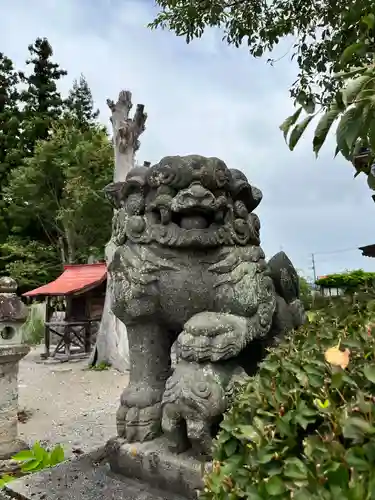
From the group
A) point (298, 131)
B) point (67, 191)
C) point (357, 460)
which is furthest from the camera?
point (67, 191)

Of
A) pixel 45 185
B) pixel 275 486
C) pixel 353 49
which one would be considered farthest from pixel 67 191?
pixel 275 486

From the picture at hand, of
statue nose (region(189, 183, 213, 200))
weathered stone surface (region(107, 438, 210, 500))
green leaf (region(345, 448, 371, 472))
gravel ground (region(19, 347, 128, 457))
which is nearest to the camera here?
green leaf (region(345, 448, 371, 472))

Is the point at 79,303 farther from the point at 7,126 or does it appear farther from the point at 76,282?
the point at 7,126

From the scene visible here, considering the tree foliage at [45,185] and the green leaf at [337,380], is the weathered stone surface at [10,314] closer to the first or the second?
the green leaf at [337,380]

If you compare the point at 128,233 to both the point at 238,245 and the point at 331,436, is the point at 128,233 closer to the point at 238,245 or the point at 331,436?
the point at 238,245

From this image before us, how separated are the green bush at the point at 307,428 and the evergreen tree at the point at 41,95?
748 inches

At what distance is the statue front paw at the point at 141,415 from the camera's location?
188 cm

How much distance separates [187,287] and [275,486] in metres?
1.03

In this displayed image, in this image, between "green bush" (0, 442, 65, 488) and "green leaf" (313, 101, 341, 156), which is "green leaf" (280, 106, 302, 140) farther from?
"green bush" (0, 442, 65, 488)

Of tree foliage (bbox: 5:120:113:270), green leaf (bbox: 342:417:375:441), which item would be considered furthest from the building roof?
green leaf (bbox: 342:417:375:441)

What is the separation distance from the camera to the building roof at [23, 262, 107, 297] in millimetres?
9977

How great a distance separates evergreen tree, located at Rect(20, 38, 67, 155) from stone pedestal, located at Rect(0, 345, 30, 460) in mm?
16344

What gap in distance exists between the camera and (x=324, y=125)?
3.92 ft

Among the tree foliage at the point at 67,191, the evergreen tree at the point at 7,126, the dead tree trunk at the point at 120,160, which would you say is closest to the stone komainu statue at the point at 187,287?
the dead tree trunk at the point at 120,160
